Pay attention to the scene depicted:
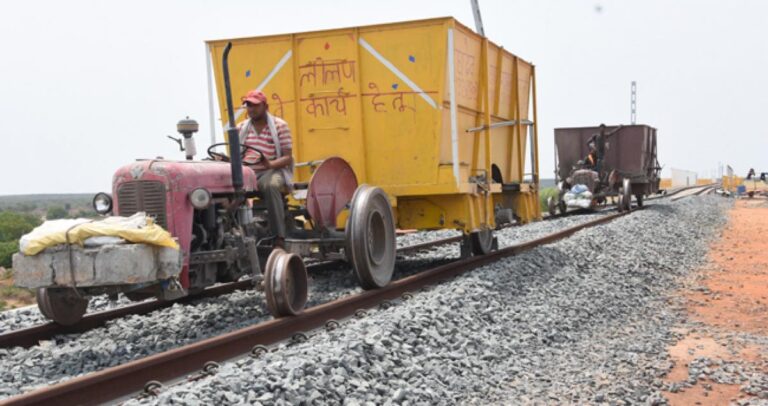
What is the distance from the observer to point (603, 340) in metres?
6.39

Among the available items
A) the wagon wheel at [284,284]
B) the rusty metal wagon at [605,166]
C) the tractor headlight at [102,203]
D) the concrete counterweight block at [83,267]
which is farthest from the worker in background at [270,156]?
the rusty metal wagon at [605,166]

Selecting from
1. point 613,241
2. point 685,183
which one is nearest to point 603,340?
point 613,241

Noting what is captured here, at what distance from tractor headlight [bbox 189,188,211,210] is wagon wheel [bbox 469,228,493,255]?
5142 mm

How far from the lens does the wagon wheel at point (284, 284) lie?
220 inches

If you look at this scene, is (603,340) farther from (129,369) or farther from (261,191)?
(129,369)

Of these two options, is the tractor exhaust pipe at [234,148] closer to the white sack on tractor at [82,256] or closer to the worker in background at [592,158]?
the white sack on tractor at [82,256]

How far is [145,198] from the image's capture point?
213 inches

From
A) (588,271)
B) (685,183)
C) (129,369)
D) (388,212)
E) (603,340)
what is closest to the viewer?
(129,369)

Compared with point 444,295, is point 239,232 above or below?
above

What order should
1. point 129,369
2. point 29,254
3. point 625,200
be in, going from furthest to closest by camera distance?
point 625,200 < point 29,254 < point 129,369

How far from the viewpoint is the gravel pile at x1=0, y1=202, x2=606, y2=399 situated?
493cm

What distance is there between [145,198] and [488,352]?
2.84m

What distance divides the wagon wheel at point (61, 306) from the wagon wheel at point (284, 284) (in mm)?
1404

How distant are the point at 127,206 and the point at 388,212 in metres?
2.92
